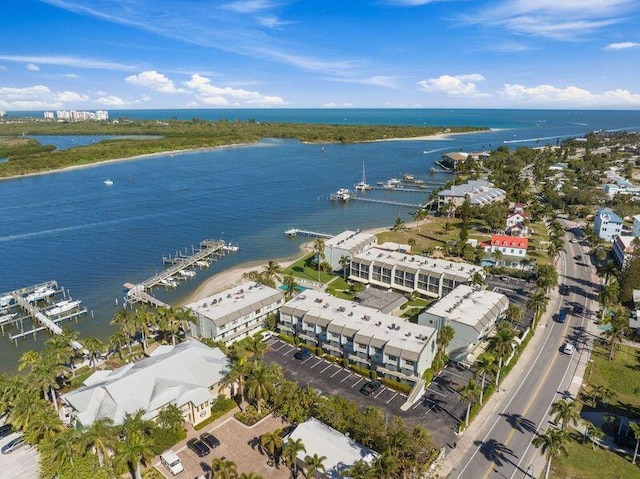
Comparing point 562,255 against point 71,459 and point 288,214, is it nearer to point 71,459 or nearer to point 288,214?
point 288,214

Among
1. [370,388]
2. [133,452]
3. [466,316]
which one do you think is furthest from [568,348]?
[133,452]

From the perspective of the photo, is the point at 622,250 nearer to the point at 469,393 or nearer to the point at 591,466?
the point at 591,466

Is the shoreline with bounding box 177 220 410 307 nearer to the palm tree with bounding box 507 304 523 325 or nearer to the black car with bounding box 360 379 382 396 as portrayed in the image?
the black car with bounding box 360 379 382 396

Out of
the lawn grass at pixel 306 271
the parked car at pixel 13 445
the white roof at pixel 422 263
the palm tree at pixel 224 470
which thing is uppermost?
the white roof at pixel 422 263

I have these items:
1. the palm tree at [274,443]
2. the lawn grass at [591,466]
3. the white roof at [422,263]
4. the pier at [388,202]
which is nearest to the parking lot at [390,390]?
the lawn grass at [591,466]

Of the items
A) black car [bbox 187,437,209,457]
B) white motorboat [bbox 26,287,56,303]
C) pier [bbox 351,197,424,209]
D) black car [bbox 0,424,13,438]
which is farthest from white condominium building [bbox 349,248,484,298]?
pier [bbox 351,197,424,209]

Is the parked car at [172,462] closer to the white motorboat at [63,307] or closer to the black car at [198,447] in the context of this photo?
the black car at [198,447]
